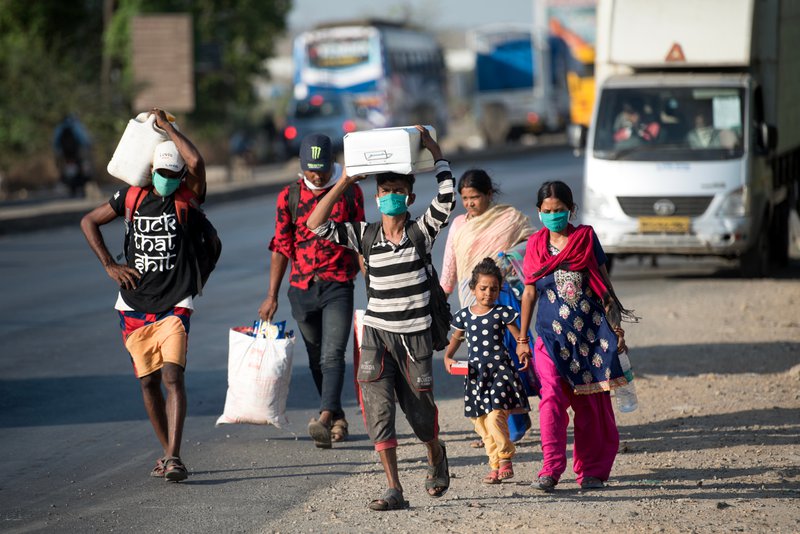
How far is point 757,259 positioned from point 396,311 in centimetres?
978

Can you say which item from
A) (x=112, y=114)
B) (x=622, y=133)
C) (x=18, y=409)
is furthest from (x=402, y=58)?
(x=18, y=409)

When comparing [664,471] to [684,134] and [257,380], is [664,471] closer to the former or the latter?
[257,380]

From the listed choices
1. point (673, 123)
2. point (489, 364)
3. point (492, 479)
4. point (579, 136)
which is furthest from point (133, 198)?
point (673, 123)

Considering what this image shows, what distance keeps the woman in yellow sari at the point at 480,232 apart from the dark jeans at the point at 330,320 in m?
0.57

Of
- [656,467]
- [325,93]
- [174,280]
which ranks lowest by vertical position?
[325,93]

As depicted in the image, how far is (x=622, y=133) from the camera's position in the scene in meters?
14.7

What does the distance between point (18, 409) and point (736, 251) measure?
27.6 ft

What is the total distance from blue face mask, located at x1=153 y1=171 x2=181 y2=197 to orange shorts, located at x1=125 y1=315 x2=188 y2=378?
621 millimetres

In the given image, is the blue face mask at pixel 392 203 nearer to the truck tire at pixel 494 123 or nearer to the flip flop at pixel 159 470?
the flip flop at pixel 159 470

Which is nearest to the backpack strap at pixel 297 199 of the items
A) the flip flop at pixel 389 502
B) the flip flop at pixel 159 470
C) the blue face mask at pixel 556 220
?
the blue face mask at pixel 556 220

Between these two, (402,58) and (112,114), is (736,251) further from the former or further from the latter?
(402,58)

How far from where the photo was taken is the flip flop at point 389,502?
5.92 metres

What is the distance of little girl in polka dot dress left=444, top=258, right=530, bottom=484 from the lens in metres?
6.53

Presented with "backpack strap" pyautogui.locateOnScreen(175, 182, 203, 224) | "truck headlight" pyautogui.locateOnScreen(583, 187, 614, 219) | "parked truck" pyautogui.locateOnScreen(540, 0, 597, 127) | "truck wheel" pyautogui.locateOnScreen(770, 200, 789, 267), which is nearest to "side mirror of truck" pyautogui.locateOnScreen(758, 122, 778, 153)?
"truck headlight" pyautogui.locateOnScreen(583, 187, 614, 219)
